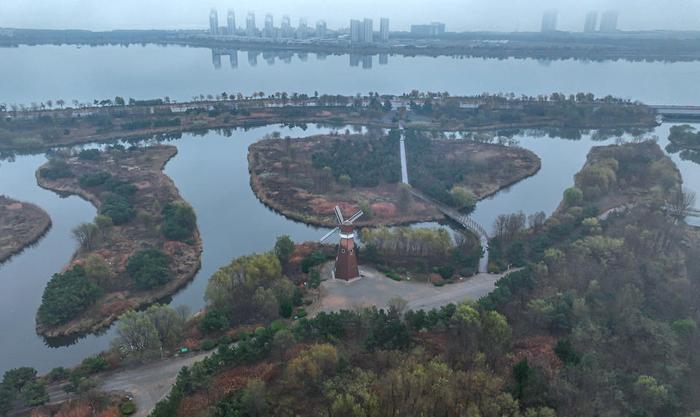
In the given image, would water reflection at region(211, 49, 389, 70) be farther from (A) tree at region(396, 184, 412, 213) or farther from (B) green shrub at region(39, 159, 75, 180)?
(A) tree at region(396, 184, 412, 213)

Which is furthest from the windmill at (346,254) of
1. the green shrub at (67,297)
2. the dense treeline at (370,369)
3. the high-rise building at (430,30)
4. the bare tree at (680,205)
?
the high-rise building at (430,30)

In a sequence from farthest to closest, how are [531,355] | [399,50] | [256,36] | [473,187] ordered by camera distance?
1. [256,36]
2. [399,50]
3. [473,187]
4. [531,355]

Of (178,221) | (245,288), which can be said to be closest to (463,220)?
(245,288)

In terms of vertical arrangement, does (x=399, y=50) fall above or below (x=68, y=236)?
above

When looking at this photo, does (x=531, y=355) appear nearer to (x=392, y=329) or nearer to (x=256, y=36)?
(x=392, y=329)

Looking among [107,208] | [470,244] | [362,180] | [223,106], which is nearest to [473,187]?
[362,180]

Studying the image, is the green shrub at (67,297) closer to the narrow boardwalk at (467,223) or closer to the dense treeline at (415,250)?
the dense treeline at (415,250)

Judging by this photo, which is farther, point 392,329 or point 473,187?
point 473,187
